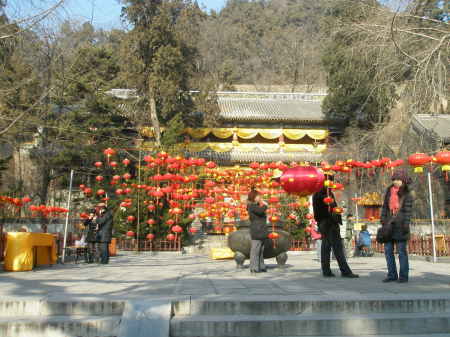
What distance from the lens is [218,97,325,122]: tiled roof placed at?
91.2 feet

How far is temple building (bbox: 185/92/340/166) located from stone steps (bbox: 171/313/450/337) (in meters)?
22.6

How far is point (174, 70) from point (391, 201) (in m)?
17.1

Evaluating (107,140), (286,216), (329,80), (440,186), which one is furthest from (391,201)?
(329,80)

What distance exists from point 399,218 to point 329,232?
1.10 m

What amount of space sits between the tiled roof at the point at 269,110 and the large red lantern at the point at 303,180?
20643 mm

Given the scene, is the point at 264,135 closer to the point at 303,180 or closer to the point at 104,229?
the point at 104,229

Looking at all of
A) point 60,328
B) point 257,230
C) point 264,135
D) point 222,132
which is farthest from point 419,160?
point 264,135

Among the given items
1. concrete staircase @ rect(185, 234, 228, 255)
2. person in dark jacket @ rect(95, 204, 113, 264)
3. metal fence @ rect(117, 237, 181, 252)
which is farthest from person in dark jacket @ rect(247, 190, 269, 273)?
concrete staircase @ rect(185, 234, 228, 255)

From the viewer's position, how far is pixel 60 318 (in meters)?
4.23

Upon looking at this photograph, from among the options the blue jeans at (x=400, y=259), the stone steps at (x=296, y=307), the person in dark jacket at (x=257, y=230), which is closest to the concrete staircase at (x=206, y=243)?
the person in dark jacket at (x=257, y=230)

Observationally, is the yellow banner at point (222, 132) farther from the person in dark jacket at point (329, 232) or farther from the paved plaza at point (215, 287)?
the person in dark jacket at point (329, 232)

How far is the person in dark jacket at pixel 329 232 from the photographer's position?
21.7ft

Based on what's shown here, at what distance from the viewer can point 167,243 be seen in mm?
16312

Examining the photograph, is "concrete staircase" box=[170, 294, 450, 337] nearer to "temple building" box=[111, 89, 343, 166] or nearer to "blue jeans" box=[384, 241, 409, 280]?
"blue jeans" box=[384, 241, 409, 280]
